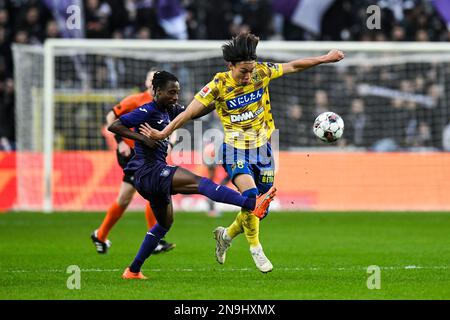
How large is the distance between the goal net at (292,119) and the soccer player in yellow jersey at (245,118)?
9401 mm

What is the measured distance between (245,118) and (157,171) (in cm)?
112

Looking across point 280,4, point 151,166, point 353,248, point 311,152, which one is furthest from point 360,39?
point 151,166

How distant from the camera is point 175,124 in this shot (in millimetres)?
9336

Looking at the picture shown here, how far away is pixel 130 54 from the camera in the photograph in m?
21.3

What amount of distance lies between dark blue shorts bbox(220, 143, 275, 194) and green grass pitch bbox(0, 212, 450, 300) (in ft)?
3.21

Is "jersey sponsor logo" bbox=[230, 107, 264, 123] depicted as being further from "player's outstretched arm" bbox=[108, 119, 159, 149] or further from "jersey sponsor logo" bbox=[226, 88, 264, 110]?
"player's outstretched arm" bbox=[108, 119, 159, 149]

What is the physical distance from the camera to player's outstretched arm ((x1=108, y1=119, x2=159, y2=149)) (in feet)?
31.1

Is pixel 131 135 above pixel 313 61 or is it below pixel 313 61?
below

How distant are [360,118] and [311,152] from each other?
165 centimetres

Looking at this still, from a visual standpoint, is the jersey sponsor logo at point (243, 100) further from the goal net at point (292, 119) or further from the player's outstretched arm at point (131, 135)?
the goal net at point (292, 119)

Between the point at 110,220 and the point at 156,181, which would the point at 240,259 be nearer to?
the point at 110,220

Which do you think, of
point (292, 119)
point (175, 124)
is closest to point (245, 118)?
point (175, 124)

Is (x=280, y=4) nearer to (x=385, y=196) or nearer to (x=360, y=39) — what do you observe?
(x=360, y=39)

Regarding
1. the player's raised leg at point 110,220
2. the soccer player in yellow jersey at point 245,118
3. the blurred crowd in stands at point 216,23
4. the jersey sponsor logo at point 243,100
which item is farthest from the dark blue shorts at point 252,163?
the blurred crowd in stands at point 216,23
